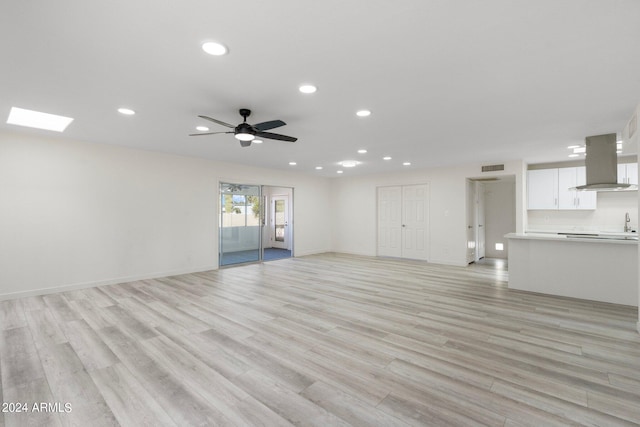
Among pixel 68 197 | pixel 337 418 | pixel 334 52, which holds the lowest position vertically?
pixel 337 418

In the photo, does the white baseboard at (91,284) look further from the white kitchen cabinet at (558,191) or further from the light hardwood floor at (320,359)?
the white kitchen cabinet at (558,191)

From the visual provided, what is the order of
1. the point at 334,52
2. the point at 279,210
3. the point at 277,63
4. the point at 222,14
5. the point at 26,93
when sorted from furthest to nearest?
1. the point at 279,210
2. the point at 26,93
3. the point at 277,63
4. the point at 334,52
5. the point at 222,14

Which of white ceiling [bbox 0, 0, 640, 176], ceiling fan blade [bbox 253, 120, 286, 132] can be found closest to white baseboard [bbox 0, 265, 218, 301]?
white ceiling [bbox 0, 0, 640, 176]

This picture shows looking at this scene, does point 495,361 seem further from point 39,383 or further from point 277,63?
point 39,383

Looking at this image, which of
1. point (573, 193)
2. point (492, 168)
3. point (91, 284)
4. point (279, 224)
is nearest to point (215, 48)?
point (91, 284)

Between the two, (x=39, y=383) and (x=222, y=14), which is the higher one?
(x=222, y=14)

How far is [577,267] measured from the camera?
471 centimetres

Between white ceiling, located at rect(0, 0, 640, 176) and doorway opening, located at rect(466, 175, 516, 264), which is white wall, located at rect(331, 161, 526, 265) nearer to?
doorway opening, located at rect(466, 175, 516, 264)

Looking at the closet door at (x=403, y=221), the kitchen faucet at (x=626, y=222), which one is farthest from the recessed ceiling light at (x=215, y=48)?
the kitchen faucet at (x=626, y=222)

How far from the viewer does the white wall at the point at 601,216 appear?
638cm

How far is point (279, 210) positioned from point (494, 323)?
8353mm

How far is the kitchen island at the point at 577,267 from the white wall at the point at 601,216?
7.45 feet

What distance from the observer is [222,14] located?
1.88 m

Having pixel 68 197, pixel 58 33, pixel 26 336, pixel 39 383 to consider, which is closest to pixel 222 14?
pixel 58 33
